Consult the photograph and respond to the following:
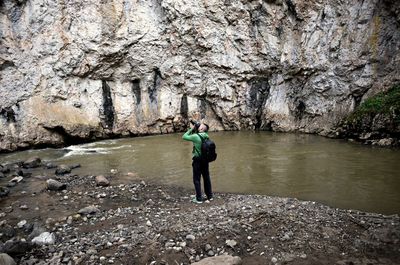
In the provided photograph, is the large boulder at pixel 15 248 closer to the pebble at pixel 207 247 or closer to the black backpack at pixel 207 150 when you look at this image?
the pebble at pixel 207 247

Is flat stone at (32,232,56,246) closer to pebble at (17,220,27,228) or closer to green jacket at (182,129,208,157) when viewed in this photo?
pebble at (17,220,27,228)

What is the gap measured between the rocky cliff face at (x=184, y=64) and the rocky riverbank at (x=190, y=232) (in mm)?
11976

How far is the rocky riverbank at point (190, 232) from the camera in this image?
611 centimetres

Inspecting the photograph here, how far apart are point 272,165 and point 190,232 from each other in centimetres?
→ 717

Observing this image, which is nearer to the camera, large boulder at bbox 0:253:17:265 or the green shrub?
large boulder at bbox 0:253:17:265

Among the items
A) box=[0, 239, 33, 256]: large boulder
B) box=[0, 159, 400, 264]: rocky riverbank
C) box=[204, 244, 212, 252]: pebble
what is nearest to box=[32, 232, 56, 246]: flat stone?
box=[0, 159, 400, 264]: rocky riverbank

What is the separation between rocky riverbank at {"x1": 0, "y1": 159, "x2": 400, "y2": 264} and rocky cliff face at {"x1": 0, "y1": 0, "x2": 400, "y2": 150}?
11976mm

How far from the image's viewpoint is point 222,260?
5.66 metres

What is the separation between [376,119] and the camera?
55.0 ft

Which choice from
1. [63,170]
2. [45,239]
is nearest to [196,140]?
[45,239]

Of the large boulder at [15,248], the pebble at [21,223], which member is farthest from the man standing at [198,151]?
the pebble at [21,223]

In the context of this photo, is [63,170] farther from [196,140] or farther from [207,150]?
[207,150]

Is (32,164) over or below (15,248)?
over

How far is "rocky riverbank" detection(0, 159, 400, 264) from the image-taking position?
611 centimetres
